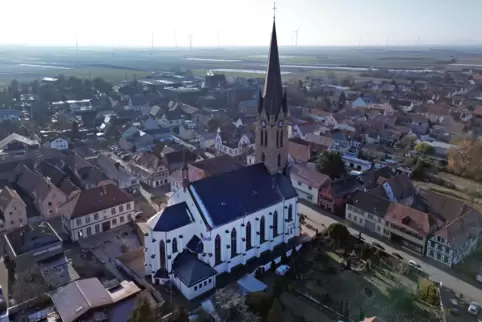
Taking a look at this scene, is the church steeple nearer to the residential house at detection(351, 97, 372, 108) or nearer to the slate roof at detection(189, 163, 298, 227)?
the slate roof at detection(189, 163, 298, 227)

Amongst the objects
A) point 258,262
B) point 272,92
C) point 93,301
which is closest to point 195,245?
point 258,262

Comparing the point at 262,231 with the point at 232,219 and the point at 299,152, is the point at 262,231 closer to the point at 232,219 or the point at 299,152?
the point at 232,219

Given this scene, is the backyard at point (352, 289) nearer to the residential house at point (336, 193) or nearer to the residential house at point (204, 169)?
the residential house at point (336, 193)

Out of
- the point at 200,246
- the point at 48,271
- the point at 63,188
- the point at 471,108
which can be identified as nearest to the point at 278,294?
the point at 200,246

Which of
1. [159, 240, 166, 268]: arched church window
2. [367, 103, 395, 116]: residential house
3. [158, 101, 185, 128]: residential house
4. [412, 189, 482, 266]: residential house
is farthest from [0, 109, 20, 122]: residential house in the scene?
[412, 189, 482, 266]: residential house

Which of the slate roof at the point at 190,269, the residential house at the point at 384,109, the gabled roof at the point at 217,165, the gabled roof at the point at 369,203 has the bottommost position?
the slate roof at the point at 190,269

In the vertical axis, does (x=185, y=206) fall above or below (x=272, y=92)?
below

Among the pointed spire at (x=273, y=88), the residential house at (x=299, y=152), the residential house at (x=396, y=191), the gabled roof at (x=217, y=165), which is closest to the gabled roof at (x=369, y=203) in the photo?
the residential house at (x=396, y=191)
